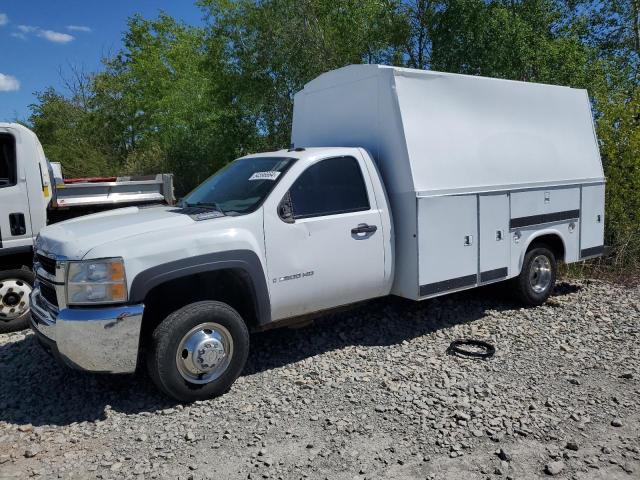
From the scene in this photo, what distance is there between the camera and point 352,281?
491cm

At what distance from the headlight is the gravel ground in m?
0.99

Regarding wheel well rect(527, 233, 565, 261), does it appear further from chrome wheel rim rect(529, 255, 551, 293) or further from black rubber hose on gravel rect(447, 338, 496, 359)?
black rubber hose on gravel rect(447, 338, 496, 359)

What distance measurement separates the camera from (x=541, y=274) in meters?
6.67

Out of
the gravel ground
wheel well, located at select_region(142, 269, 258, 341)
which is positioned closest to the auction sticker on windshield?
wheel well, located at select_region(142, 269, 258, 341)

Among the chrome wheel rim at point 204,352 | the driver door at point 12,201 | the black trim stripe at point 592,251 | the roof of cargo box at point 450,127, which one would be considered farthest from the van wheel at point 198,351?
the black trim stripe at point 592,251

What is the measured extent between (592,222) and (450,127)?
290 centimetres

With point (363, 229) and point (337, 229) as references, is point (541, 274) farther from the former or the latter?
point (337, 229)

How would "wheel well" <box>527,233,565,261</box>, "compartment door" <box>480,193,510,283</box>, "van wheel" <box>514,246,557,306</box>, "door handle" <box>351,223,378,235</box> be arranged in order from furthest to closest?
1. "wheel well" <box>527,233,565,261</box>
2. "van wheel" <box>514,246,557,306</box>
3. "compartment door" <box>480,193,510,283</box>
4. "door handle" <box>351,223,378,235</box>

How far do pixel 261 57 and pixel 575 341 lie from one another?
14.2m

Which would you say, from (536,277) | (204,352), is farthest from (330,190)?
(536,277)

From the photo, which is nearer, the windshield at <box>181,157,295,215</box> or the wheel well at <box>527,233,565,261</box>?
the windshield at <box>181,157,295,215</box>

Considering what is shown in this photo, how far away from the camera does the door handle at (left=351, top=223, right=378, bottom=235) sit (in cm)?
487

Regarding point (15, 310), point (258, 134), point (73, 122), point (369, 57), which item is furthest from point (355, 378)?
point (73, 122)

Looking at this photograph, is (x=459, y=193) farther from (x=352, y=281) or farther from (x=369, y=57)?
(x=369, y=57)
